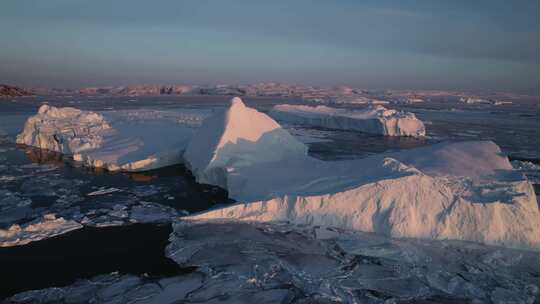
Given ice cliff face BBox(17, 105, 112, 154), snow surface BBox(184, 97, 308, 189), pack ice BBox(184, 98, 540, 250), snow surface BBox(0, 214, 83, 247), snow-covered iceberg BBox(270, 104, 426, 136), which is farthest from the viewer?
snow-covered iceberg BBox(270, 104, 426, 136)

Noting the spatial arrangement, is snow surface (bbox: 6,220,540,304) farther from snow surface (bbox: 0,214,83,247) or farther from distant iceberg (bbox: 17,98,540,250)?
snow surface (bbox: 0,214,83,247)

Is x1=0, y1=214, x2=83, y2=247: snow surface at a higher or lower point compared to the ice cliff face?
lower

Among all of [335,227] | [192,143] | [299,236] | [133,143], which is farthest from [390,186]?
[133,143]

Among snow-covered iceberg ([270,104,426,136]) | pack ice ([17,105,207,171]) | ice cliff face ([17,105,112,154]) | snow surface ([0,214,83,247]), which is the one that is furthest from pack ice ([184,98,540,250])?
snow-covered iceberg ([270,104,426,136])

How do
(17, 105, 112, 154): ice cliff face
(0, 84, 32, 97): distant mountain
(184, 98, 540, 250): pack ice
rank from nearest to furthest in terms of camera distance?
(184, 98, 540, 250): pack ice < (17, 105, 112, 154): ice cliff face < (0, 84, 32, 97): distant mountain

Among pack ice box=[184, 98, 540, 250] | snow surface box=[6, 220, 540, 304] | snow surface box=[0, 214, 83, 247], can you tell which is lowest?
snow surface box=[6, 220, 540, 304]

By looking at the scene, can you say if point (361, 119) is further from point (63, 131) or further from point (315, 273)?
point (315, 273)

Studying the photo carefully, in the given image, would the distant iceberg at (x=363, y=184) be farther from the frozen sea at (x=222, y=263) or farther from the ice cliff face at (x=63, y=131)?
the ice cliff face at (x=63, y=131)

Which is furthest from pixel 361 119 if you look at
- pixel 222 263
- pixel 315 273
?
pixel 222 263

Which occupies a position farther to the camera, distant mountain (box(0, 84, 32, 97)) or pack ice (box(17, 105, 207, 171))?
distant mountain (box(0, 84, 32, 97))
